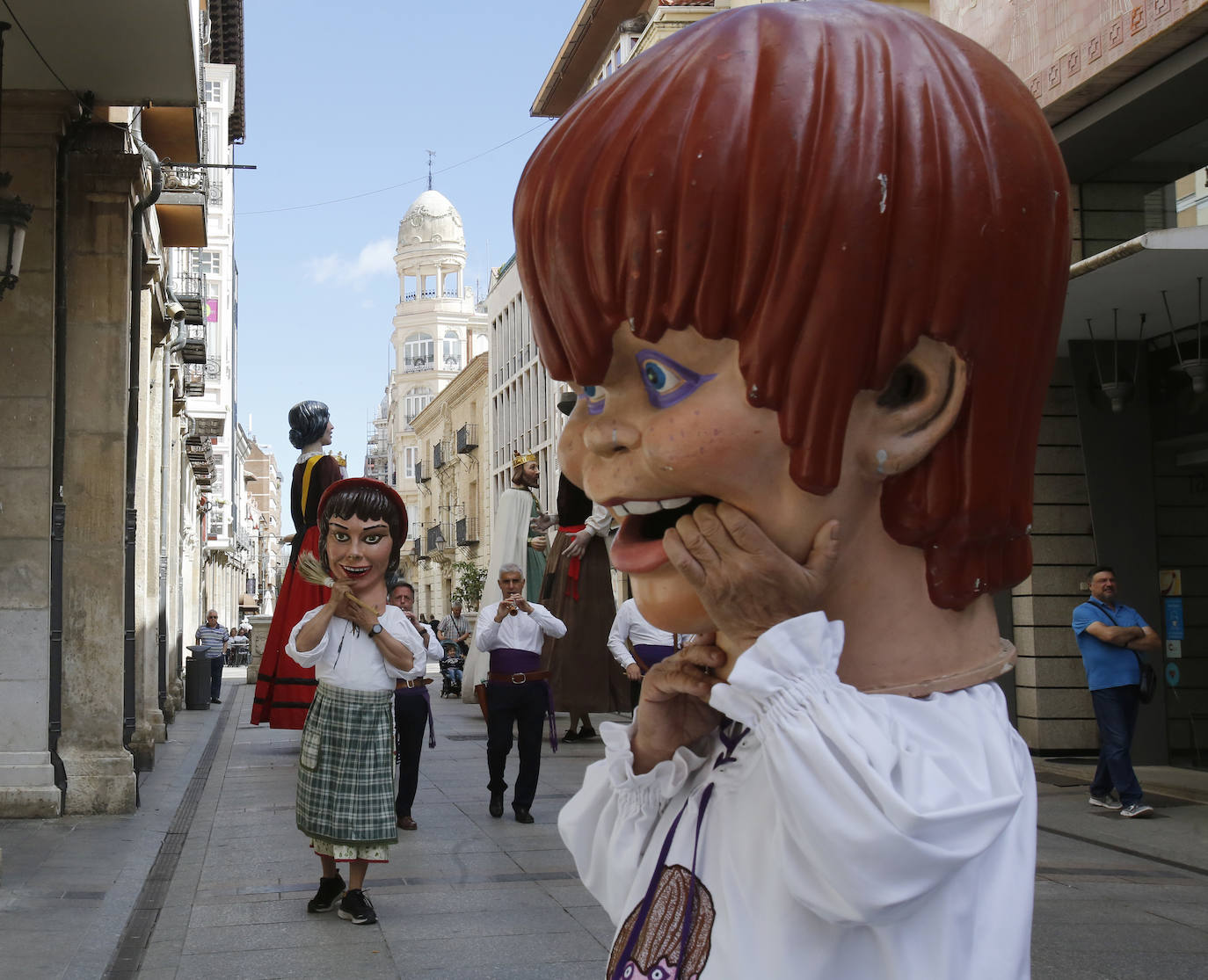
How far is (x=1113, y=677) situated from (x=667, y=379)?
26.1ft

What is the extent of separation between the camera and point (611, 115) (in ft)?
5.00

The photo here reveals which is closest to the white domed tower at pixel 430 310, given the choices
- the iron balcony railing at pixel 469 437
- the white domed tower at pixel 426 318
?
the white domed tower at pixel 426 318

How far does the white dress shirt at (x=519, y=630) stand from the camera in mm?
8562

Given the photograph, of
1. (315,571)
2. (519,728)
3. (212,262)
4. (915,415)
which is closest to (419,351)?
(212,262)

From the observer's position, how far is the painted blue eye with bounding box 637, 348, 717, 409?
4.99ft

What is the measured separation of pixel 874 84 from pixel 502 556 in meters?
10.4

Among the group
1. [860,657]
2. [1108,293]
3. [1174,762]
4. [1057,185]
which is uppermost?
[1108,293]

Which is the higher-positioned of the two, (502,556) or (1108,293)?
(1108,293)

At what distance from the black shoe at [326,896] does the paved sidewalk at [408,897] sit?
54 mm

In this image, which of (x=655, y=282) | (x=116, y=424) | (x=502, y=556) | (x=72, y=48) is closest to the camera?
(x=655, y=282)

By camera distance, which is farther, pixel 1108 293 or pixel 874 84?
pixel 1108 293

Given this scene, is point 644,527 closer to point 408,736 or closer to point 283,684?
point 408,736

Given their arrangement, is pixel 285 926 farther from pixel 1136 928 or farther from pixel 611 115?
pixel 611 115

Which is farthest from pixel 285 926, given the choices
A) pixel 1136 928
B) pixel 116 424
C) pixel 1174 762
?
pixel 1174 762
